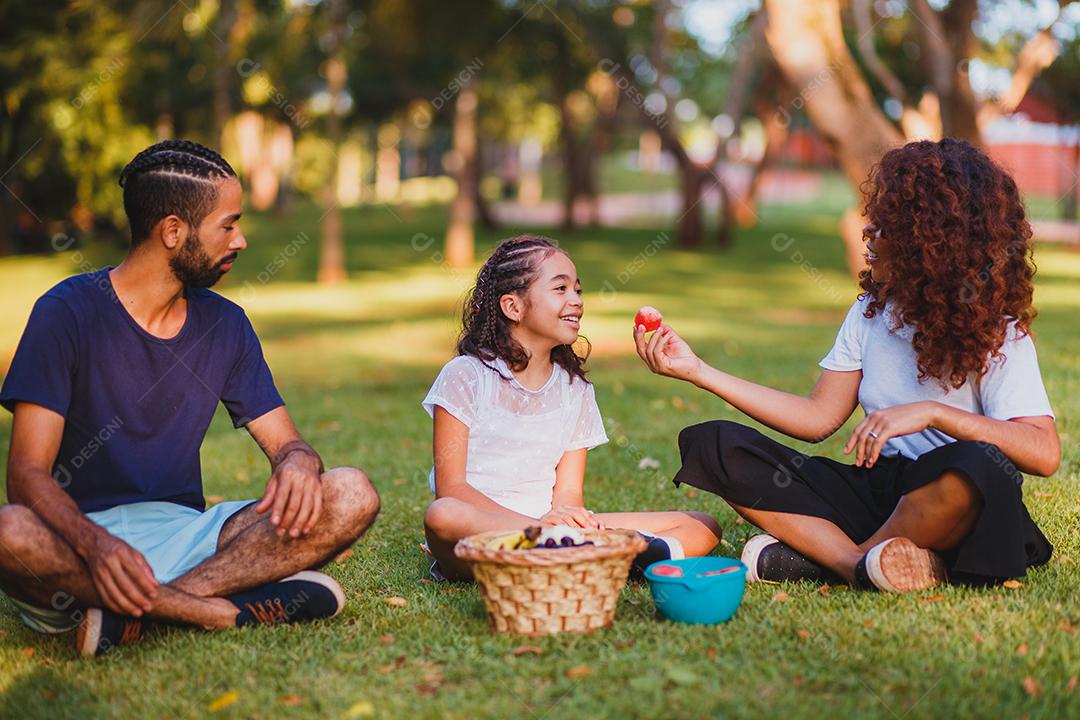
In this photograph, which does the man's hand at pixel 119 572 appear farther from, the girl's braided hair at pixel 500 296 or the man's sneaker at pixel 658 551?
the man's sneaker at pixel 658 551

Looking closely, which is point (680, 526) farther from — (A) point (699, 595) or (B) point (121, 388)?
(B) point (121, 388)

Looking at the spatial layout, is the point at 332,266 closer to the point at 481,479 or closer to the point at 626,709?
the point at 481,479

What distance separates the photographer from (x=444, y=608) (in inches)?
161

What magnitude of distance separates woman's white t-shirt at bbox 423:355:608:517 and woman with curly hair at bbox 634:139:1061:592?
49cm

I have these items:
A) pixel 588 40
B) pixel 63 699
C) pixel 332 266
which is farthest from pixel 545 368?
pixel 588 40

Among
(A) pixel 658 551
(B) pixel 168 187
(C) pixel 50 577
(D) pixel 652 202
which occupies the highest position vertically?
(B) pixel 168 187

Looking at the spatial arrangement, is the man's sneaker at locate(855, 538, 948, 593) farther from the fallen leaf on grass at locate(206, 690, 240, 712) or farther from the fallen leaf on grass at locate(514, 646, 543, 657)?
the fallen leaf on grass at locate(206, 690, 240, 712)

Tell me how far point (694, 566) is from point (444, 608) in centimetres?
88

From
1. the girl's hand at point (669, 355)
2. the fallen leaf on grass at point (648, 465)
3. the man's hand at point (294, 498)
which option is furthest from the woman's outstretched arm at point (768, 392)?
the fallen leaf on grass at point (648, 465)

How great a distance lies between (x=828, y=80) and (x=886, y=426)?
→ 36.1 feet

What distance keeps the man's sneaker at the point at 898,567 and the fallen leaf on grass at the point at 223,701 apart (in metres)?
2.07

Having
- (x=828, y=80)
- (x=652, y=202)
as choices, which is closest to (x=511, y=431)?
(x=828, y=80)

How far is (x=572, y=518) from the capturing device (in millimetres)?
4234

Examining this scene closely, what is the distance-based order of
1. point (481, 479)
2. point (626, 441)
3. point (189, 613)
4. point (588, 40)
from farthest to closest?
1. point (588, 40)
2. point (626, 441)
3. point (481, 479)
4. point (189, 613)
